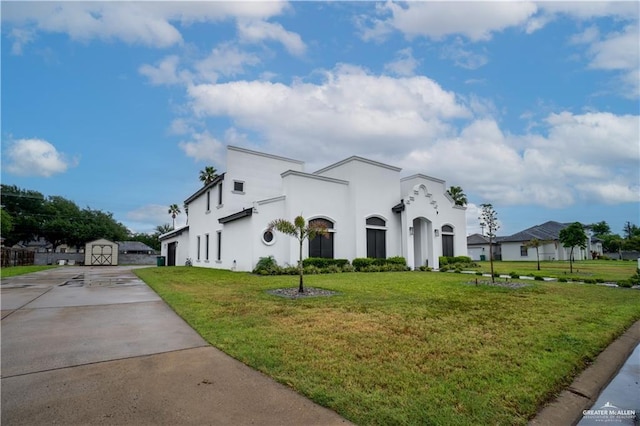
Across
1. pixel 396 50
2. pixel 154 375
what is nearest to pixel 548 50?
pixel 396 50

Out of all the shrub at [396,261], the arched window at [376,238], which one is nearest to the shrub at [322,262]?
the arched window at [376,238]

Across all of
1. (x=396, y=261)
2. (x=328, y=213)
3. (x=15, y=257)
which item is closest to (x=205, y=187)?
(x=328, y=213)

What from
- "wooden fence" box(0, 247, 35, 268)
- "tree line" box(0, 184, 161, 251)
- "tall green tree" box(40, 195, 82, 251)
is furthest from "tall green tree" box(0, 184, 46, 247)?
"wooden fence" box(0, 247, 35, 268)

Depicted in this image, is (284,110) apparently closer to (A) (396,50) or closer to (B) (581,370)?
(A) (396,50)

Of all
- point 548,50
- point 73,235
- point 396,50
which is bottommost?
point 73,235

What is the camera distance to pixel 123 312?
744 centimetres

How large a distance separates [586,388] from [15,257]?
138ft

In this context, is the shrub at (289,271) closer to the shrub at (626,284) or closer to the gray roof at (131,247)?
the shrub at (626,284)

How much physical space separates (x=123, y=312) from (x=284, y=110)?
41.7 ft

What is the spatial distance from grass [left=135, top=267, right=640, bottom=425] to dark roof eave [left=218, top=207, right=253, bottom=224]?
9413 millimetres

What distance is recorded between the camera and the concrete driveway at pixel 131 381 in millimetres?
2910

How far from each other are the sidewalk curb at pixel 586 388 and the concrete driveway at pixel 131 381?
2072 mm

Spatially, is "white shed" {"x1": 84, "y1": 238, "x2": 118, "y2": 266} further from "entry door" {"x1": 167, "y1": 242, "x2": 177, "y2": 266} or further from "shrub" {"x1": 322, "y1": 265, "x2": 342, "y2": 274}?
"shrub" {"x1": 322, "y1": 265, "x2": 342, "y2": 274}

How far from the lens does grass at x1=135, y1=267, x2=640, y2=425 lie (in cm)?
323
